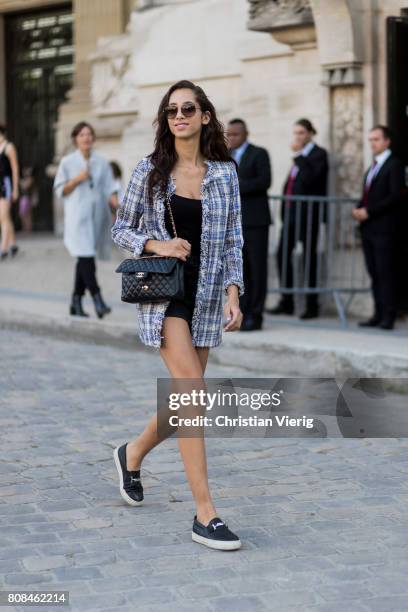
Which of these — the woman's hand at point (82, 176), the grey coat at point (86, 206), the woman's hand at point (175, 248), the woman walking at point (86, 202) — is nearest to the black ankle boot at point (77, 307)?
the woman walking at point (86, 202)

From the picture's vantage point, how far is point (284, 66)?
1267 cm

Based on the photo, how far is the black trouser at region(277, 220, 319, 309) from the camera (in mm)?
11297

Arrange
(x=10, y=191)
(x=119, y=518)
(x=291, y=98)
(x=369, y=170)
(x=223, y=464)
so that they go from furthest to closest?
(x=10, y=191) < (x=291, y=98) < (x=369, y=170) < (x=223, y=464) < (x=119, y=518)

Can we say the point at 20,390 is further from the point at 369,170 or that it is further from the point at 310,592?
the point at 310,592

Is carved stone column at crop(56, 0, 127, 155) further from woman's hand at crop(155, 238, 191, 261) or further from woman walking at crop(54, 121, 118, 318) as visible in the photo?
woman's hand at crop(155, 238, 191, 261)

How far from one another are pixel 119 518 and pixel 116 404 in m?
2.78

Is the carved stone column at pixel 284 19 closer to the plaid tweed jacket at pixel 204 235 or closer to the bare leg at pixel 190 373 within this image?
the plaid tweed jacket at pixel 204 235

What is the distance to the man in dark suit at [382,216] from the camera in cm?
1066

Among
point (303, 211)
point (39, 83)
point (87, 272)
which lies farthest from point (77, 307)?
point (39, 83)

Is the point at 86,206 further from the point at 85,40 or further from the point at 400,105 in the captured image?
the point at 85,40

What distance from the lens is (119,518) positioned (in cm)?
562

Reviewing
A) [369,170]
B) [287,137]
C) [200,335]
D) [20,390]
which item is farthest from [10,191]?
[200,335]

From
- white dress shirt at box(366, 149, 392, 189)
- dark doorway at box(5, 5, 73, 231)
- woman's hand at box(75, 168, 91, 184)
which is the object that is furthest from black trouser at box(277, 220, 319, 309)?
dark doorway at box(5, 5, 73, 231)

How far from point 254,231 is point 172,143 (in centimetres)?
525
